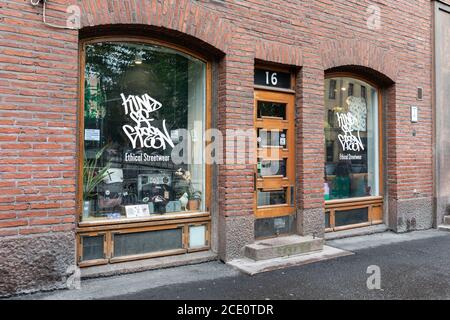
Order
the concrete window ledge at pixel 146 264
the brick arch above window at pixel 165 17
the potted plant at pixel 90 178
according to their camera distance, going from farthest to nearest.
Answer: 1. the potted plant at pixel 90 178
2. the concrete window ledge at pixel 146 264
3. the brick arch above window at pixel 165 17

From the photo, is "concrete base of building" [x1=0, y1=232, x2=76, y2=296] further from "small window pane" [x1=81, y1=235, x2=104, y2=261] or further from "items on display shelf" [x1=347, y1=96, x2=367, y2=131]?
"items on display shelf" [x1=347, y1=96, x2=367, y2=131]

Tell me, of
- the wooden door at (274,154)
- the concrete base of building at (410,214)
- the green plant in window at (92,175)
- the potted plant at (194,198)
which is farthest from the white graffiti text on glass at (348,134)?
the green plant in window at (92,175)

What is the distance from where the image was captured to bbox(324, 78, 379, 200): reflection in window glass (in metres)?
7.11

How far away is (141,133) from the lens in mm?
5242

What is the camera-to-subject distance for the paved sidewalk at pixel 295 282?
13.8 feet

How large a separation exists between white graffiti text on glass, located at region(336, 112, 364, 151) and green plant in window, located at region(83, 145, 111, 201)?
4.60 m

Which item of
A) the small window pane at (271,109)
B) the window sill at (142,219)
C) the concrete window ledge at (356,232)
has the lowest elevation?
the concrete window ledge at (356,232)

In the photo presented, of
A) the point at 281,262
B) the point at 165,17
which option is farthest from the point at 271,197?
the point at 165,17

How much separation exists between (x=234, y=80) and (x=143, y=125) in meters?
1.51

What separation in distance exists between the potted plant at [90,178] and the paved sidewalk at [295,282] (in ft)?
3.25

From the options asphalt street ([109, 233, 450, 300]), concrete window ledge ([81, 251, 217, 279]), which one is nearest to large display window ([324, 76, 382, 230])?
asphalt street ([109, 233, 450, 300])

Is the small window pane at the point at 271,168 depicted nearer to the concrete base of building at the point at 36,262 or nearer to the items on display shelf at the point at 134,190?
the items on display shelf at the point at 134,190

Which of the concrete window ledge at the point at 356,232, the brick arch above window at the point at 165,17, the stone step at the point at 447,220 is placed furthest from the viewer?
the stone step at the point at 447,220

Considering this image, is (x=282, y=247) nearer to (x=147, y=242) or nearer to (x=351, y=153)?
(x=147, y=242)
